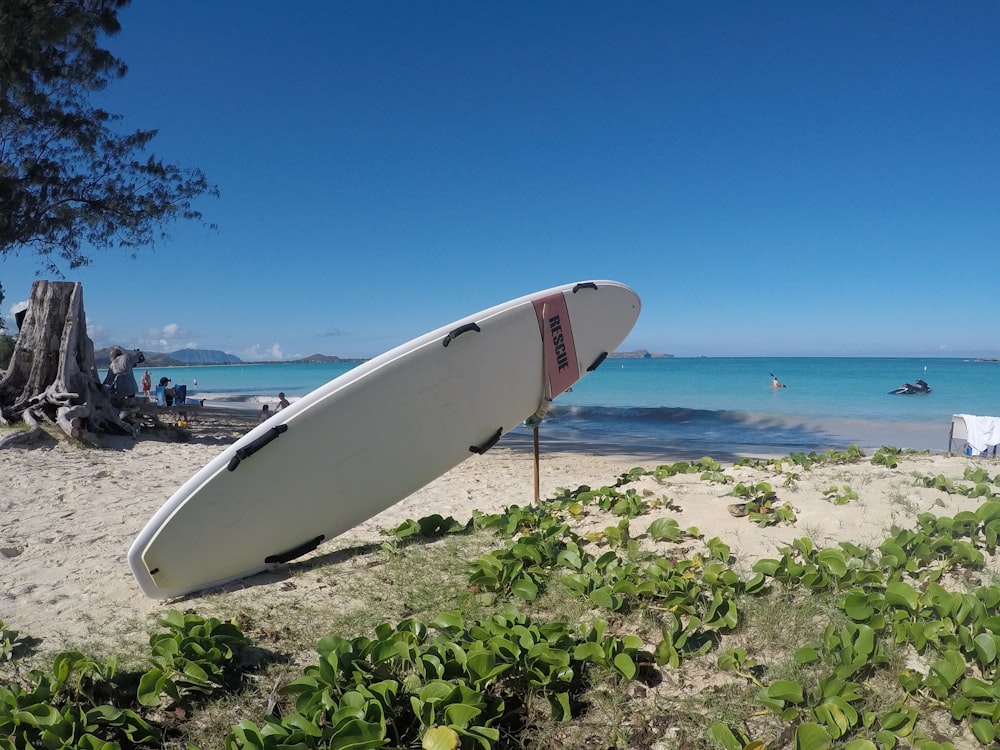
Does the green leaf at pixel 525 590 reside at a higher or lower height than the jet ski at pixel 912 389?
lower

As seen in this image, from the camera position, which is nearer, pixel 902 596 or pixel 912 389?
pixel 902 596

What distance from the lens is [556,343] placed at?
444 centimetres

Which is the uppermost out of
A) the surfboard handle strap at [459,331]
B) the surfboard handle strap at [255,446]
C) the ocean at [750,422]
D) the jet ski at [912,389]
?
the surfboard handle strap at [459,331]

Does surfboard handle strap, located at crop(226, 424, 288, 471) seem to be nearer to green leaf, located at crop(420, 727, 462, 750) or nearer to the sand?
the sand

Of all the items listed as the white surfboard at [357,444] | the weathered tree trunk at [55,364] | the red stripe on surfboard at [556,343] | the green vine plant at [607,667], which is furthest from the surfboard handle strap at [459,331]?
the weathered tree trunk at [55,364]

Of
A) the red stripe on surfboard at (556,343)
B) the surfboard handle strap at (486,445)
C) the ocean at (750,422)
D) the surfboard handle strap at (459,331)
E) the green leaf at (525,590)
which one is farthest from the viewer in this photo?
the ocean at (750,422)

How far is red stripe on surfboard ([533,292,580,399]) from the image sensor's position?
14.2ft

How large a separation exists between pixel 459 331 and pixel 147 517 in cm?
323

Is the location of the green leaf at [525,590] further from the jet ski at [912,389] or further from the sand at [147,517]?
the jet ski at [912,389]

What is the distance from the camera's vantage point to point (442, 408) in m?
3.74

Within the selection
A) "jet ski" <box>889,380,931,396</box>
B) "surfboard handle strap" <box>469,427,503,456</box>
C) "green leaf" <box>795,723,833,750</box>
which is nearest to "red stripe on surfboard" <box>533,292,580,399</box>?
"surfboard handle strap" <box>469,427,503,456</box>

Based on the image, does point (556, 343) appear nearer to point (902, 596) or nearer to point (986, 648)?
point (902, 596)

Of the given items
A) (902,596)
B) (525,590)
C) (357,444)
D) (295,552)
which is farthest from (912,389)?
(295,552)

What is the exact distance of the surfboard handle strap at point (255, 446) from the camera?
3.01 meters
